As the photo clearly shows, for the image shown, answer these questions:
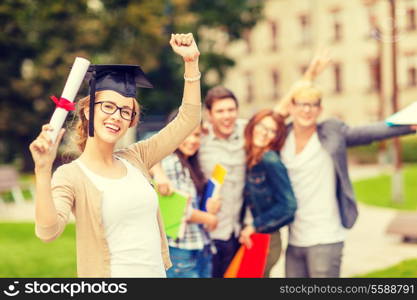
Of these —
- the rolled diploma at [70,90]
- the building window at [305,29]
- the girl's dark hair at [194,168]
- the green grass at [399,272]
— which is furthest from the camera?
the building window at [305,29]

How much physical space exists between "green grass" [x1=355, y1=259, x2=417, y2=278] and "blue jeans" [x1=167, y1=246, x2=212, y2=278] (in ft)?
11.7

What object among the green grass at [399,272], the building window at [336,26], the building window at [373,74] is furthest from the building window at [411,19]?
the green grass at [399,272]

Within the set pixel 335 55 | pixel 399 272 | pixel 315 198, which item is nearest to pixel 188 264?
pixel 315 198

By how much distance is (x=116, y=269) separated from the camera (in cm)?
306

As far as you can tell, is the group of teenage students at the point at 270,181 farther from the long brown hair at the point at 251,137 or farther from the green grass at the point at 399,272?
the green grass at the point at 399,272

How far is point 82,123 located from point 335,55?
140 ft

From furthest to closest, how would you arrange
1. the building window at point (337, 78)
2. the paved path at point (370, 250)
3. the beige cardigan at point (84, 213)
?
the building window at point (337, 78), the paved path at point (370, 250), the beige cardigan at point (84, 213)

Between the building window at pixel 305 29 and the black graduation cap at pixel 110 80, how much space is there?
44229 millimetres

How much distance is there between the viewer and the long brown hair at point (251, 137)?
5.26 m

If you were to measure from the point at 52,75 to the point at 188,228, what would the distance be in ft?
80.1

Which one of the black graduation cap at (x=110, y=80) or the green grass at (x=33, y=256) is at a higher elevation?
the black graduation cap at (x=110, y=80)

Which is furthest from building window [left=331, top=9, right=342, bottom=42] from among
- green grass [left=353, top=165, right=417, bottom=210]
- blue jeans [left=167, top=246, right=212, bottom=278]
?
blue jeans [left=167, top=246, right=212, bottom=278]

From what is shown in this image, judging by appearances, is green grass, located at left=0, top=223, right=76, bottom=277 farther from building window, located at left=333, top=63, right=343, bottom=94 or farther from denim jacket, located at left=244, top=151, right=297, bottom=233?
building window, located at left=333, top=63, right=343, bottom=94

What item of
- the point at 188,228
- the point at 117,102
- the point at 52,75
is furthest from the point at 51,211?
the point at 52,75
